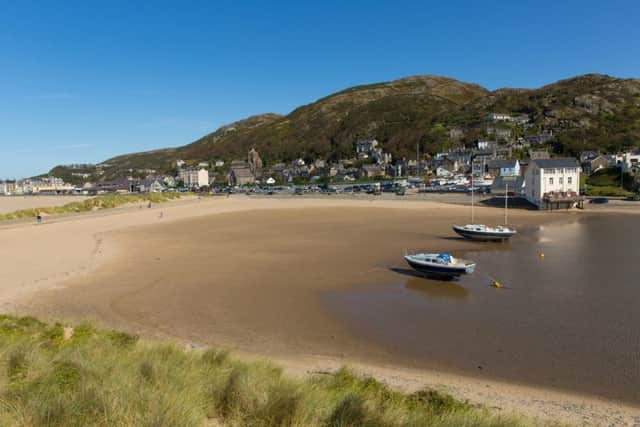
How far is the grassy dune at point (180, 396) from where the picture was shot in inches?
193

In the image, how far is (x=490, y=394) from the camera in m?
8.84

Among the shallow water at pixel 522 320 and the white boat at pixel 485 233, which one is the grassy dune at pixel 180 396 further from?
the white boat at pixel 485 233

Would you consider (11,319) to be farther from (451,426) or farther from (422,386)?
(451,426)

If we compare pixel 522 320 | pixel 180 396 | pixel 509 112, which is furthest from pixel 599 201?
pixel 509 112

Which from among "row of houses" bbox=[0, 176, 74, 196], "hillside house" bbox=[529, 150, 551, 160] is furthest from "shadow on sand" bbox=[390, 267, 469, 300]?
"row of houses" bbox=[0, 176, 74, 196]

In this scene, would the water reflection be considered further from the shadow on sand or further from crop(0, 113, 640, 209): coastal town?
crop(0, 113, 640, 209): coastal town

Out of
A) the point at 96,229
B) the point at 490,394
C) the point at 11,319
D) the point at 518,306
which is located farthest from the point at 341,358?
the point at 96,229

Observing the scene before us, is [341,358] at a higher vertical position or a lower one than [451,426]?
lower

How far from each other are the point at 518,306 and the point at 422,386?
7732mm

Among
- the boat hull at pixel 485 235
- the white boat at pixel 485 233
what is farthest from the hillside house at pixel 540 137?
the boat hull at pixel 485 235

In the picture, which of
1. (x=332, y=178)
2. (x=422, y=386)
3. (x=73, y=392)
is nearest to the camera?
(x=73, y=392)

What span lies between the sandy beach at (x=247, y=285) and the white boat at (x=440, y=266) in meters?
1.24

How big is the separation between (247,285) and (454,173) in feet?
328

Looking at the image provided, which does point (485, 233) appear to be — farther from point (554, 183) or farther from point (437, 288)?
point (554, 183)
